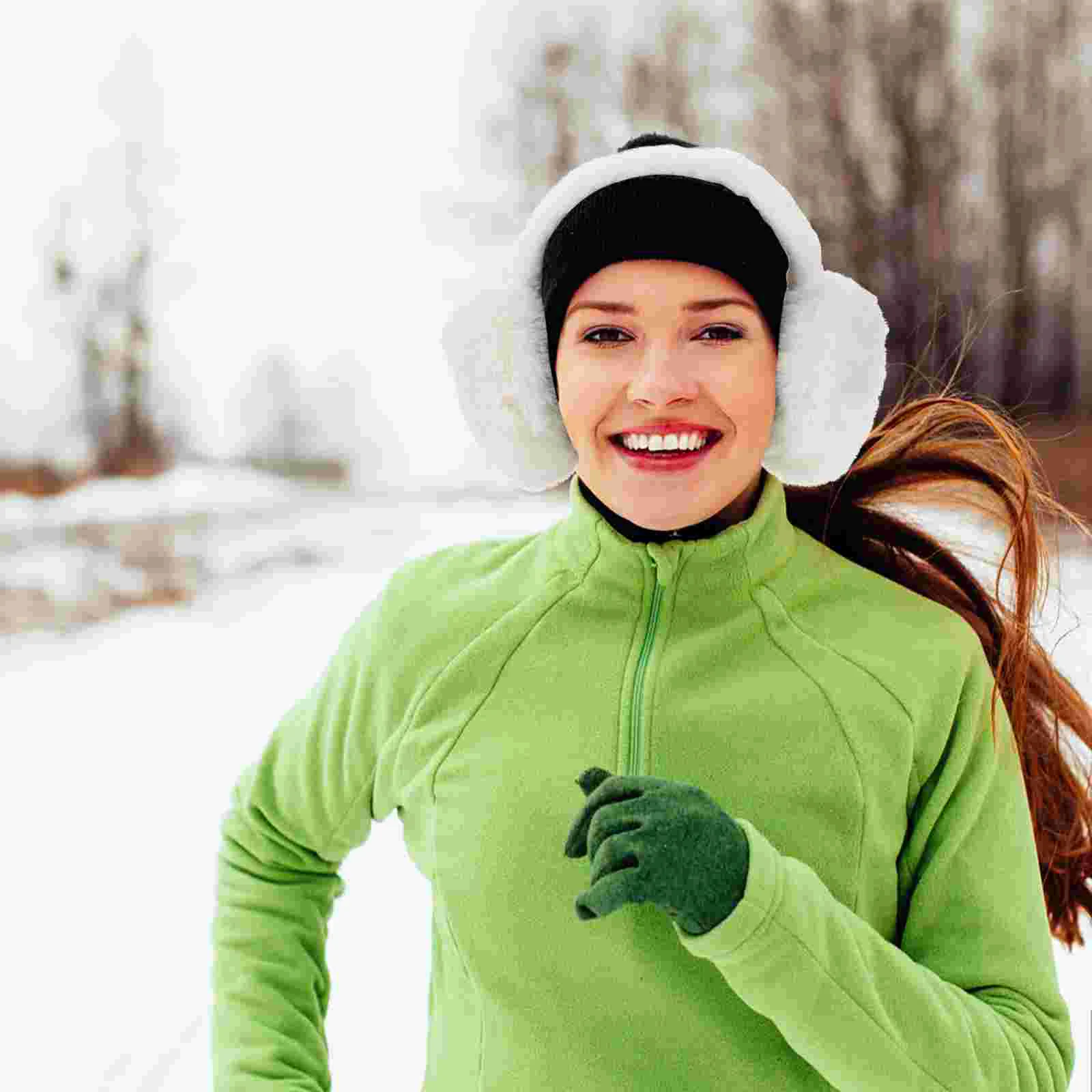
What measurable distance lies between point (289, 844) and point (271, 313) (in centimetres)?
347

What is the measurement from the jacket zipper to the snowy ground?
324mm

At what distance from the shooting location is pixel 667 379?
0.81 metres

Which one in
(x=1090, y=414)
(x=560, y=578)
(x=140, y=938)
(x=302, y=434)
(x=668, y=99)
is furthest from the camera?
(x=302, y=434)

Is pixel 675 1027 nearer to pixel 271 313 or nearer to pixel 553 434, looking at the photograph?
pixel 553 434

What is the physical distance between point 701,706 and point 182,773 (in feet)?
8.25

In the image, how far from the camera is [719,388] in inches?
32.7

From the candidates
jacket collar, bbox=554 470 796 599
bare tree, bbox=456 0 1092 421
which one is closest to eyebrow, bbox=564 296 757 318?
jacket collar, bbox=554 470 796 599

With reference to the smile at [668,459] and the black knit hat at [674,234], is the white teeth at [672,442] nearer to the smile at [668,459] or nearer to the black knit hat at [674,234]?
the smile at [668,459]

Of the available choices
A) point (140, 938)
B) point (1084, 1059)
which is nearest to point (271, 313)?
point (140, 938)

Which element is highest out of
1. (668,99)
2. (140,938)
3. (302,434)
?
(668,99)


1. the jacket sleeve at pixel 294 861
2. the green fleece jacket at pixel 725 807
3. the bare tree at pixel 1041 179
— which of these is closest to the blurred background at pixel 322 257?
the bare tree at pixel 1041 179

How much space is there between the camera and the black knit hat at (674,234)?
825mm

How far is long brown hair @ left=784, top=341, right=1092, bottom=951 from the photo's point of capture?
953mm

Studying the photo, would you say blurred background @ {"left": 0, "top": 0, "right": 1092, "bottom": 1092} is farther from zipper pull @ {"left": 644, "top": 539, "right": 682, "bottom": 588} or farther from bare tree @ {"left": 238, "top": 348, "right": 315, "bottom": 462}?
zipper pull @ {"left": 644, "top": 539, "right": 682, "bottom": 588}
